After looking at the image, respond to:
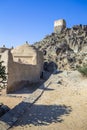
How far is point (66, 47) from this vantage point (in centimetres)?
5984

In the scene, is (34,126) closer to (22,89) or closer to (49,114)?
(49,114)

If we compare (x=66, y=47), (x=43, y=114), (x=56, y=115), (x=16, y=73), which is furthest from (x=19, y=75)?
(x=66, y=47)

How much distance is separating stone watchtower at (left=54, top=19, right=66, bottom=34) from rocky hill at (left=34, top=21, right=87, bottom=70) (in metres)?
1.76

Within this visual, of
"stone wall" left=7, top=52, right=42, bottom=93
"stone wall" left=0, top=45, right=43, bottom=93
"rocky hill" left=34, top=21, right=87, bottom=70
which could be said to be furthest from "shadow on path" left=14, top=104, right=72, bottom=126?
"rocky hill" left=34, top=21, right=87, bottom=70

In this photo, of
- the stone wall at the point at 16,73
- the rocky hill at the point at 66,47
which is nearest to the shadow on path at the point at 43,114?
the stone wall at the point at 16,73

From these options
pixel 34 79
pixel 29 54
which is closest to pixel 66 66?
pixel 29 54

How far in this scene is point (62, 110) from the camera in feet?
33.4

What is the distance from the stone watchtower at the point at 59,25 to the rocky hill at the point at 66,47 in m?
1.76

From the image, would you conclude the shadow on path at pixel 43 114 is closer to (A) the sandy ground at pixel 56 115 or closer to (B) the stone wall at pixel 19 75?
(A) the sandy ground at pixel 56 115

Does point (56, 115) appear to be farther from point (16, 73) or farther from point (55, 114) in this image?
point (16, 73)

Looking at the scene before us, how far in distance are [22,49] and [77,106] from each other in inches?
808

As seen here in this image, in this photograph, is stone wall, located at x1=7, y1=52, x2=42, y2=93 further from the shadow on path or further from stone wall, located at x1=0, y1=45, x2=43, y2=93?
the shadow on path

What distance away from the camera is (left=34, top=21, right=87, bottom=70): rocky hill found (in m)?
49.1

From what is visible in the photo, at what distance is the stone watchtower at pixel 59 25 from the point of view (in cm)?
7712
